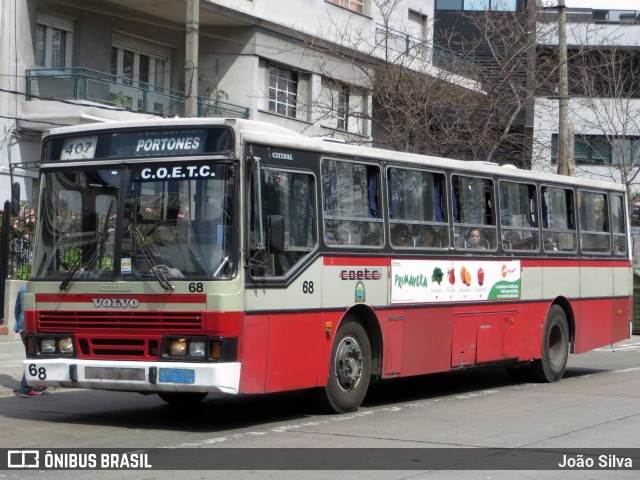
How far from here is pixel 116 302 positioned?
1097cm

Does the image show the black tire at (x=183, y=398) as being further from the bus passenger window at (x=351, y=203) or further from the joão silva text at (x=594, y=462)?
the joão silva text at (x=594, y=462)

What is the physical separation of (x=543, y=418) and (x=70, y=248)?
17.7ft

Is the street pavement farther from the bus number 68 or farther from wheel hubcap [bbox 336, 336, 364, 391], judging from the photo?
wheel hubcap [bbox 336, 336, 364, 391]

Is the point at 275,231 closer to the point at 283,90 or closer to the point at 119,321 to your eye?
the point at 119,321

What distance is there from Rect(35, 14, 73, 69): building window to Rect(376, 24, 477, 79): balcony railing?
7.57 m

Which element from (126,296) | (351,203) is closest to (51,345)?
(126,296)

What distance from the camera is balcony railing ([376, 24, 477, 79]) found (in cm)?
2841

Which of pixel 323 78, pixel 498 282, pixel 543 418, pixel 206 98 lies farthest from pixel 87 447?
pixel 323 78

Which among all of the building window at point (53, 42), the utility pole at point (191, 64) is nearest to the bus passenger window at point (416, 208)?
the utility pole at point (191, 64)

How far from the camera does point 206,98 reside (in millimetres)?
28547

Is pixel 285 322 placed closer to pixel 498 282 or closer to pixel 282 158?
pixel 282 158

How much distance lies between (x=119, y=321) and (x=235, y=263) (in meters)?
1.32

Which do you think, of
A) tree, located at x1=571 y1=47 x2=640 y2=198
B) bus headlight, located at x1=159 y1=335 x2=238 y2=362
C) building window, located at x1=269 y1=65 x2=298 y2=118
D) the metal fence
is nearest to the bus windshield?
bus headlight, located at x1=159 y1=335 x2=238 y2=362

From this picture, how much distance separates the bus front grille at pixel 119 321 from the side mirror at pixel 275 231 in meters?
1.02
